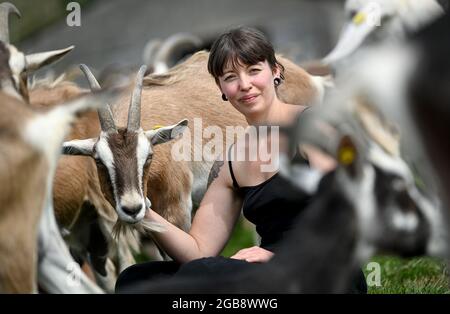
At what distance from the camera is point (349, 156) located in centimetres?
276

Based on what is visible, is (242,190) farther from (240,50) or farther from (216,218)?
(240,50)

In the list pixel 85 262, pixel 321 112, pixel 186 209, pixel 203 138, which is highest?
pixel 321 112

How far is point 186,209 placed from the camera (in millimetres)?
5645

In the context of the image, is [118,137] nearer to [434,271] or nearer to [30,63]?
[30,63]

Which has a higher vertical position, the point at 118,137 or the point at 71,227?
the point at 118,137

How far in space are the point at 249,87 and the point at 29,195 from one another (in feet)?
4.32

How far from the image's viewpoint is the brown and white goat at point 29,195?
8.75 feet

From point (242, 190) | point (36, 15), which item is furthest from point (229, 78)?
point (36, 15)

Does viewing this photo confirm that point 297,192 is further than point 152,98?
No

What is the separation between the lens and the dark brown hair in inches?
149

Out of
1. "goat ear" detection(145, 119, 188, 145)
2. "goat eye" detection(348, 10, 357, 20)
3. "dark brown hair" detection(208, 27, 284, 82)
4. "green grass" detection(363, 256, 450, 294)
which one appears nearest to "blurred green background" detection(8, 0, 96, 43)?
"goat eye" detection(348, 10, 357, 20)

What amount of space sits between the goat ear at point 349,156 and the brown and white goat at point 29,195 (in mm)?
803

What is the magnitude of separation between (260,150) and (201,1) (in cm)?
1364
